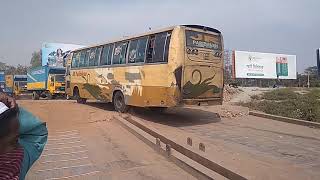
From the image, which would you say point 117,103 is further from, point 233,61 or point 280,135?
point 233,61

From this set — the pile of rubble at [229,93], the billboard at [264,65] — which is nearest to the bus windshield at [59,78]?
the pile of rubble at [229,93]

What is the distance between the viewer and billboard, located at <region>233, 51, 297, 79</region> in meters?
49.3

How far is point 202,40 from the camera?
11586 millimetres

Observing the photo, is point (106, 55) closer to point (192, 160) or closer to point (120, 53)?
point (120, 53)

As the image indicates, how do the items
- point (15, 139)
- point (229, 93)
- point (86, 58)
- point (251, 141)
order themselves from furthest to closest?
point (229, 93), point (86, 58), point (251, 141), point (15, 139)

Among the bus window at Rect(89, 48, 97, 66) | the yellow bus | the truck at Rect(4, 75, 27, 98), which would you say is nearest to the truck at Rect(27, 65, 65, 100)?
the truck at Rect(4, 75, 27, 98)

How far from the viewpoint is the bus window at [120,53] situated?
44.8 feet

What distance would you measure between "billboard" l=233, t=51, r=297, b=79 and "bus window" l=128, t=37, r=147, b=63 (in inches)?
1457

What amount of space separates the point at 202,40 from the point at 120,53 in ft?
12.1

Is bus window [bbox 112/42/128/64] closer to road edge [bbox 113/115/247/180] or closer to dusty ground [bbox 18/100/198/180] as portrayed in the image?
dusty ground [bbox 18/100/198/180]

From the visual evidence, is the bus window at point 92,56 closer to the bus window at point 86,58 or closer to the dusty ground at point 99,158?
the bus window at point 86,58

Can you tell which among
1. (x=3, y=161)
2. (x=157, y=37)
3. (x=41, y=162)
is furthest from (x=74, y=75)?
(x=3, y=161)

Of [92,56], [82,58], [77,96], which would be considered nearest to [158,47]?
[92,56]

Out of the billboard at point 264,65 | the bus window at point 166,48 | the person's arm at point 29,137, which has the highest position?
the billboard at point 264,65
